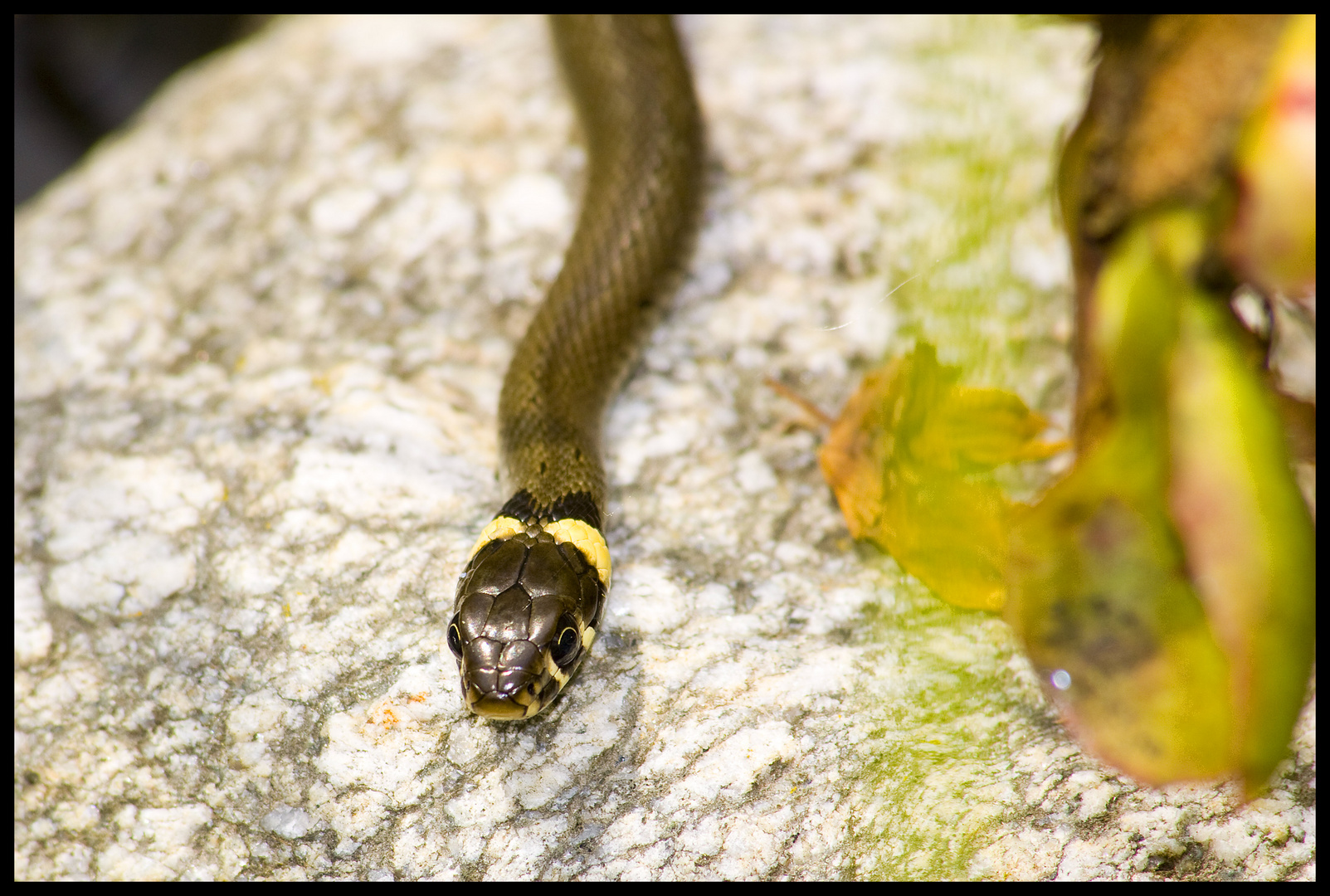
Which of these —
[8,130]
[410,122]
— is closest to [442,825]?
[410,122]

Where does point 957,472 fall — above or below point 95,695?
above

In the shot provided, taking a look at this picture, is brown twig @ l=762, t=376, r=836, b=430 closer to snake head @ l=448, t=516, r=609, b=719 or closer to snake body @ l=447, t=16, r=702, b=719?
snake body @ l=447, t=16, r=702, b=719

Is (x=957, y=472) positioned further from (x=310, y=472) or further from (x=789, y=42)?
(x=789, y=42)

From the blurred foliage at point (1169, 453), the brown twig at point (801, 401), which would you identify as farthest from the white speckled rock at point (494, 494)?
the blurred foliage at point (1169, 453)

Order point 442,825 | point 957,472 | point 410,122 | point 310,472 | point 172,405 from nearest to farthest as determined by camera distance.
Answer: point 957,472, point 442,825, point 310,472, point 172,405, point 410,122

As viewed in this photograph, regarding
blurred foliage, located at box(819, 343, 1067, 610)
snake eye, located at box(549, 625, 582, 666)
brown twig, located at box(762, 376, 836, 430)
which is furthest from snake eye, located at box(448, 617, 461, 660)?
brown twig, located at box(762, 376, 836, 430)

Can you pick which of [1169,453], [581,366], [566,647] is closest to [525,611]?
[566,647]

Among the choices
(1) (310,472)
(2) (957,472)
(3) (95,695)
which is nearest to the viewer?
(2) (957,472)

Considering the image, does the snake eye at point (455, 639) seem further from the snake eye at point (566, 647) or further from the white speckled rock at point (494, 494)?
the snake eye at point (566, 647)
